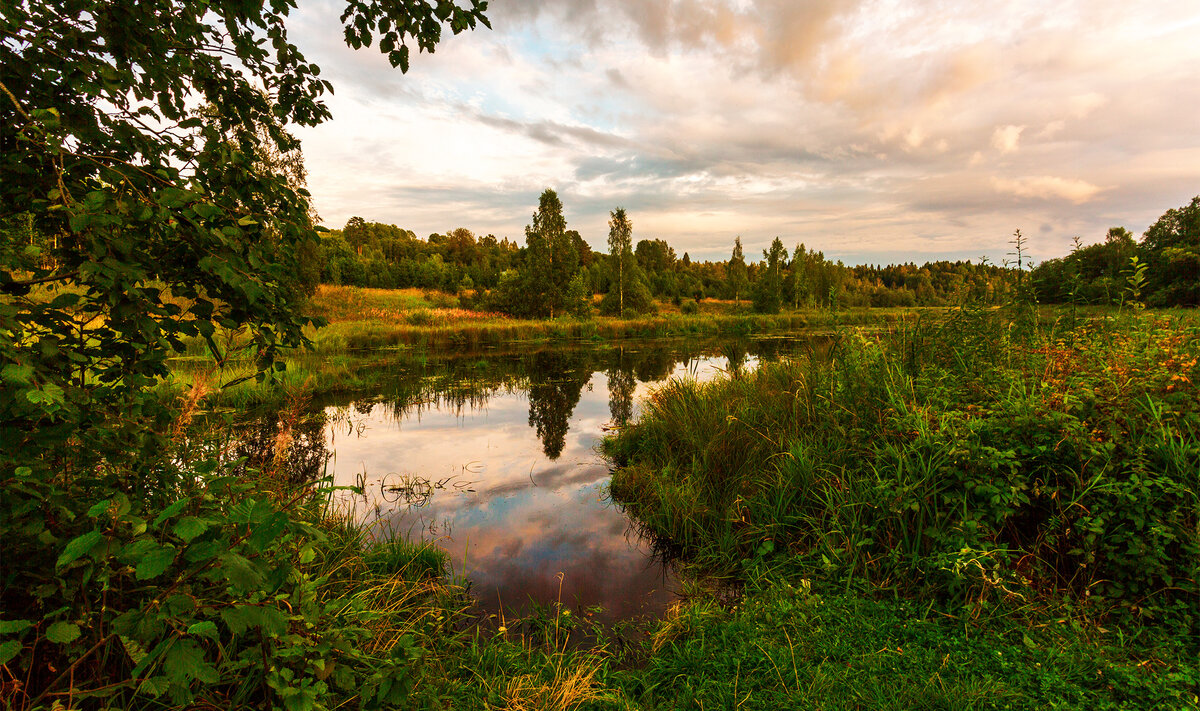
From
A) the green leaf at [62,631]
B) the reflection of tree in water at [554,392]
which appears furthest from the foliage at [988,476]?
the reflection of tree in water at [554,392]

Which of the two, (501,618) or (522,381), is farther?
(522,381)

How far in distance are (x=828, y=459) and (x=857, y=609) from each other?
1705 mm

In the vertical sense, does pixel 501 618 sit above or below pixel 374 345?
below

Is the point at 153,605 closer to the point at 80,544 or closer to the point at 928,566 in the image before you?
the point at 80,544

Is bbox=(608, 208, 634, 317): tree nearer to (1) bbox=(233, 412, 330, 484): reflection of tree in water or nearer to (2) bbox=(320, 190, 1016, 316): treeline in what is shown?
(2) bbox=(320, 190, 1016, 316): treeline

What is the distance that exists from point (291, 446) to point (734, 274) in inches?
2430

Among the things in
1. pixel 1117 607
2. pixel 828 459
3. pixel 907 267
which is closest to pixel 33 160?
pixel 828 459

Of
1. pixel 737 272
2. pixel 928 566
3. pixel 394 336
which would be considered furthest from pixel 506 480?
pixel 737 272

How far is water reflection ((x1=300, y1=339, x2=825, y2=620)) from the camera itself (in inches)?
183

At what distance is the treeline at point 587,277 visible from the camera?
119ft

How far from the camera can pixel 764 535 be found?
4641mm

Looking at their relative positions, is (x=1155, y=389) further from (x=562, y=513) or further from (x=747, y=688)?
(x=562, y=513)

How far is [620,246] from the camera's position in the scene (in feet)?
136

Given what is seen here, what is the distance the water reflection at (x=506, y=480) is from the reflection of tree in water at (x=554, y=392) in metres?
0.06
